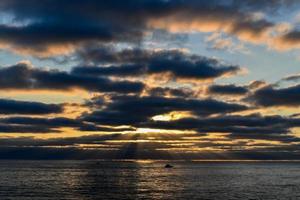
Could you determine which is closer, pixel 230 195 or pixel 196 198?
pixel 196 198

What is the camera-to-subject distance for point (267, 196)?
435ft

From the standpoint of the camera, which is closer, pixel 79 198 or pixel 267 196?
pixel 79 198

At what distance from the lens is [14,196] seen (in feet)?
418

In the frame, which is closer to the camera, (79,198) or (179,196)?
(79,198)

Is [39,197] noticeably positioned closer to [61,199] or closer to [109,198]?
[61,199]

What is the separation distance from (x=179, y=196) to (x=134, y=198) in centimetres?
1457

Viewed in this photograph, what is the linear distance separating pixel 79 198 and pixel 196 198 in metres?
31.3

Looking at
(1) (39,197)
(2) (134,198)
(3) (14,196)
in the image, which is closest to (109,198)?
(2) (134,198)

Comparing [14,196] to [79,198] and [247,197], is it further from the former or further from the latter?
[247,197]

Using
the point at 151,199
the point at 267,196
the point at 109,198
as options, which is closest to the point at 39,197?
the point at 109,198

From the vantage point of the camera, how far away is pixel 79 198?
4882 inches

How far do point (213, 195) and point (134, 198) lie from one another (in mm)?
24294

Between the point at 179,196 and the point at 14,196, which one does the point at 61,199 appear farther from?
the point at 179,196

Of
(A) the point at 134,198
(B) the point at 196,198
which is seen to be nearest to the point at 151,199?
(A) the point at 134,198
